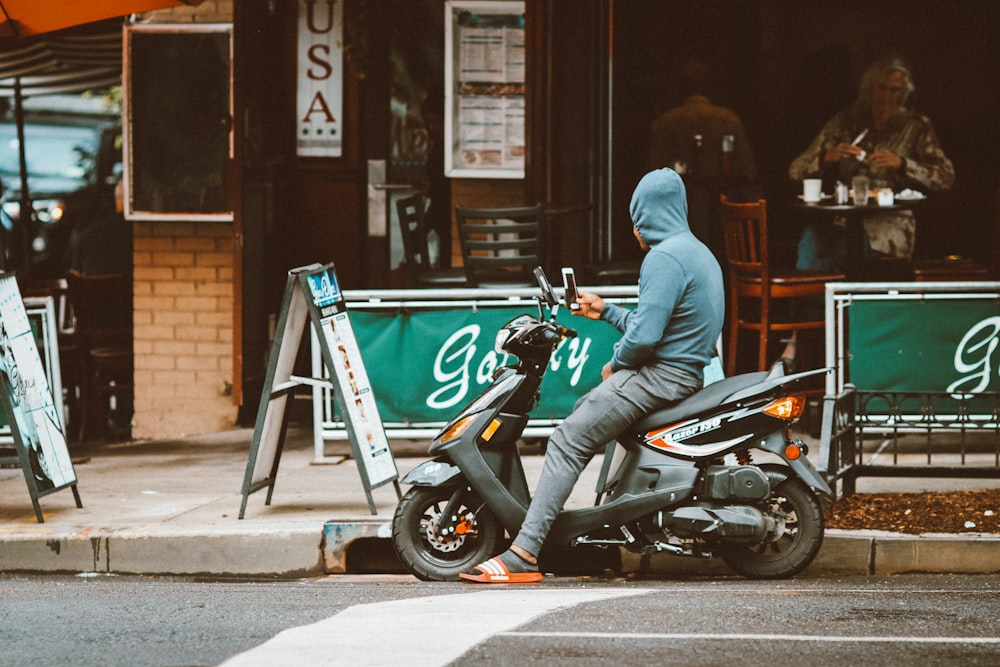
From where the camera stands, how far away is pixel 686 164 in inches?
424

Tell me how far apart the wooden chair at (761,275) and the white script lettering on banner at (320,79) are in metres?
3.44

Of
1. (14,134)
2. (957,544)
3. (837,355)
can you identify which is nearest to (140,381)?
(837,355)

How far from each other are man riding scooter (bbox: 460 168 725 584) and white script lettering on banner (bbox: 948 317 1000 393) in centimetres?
251

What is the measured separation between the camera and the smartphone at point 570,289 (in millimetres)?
6281

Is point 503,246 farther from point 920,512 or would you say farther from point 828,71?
point 828,71

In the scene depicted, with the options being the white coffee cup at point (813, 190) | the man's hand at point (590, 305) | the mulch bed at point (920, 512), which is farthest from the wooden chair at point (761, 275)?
the man's hand at point (590, 305)

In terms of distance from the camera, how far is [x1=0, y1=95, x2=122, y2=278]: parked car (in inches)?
597

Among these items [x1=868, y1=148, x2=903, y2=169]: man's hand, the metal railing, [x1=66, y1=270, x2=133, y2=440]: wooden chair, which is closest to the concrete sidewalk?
the metal railing

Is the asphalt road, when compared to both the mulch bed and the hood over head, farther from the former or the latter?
the hood over head

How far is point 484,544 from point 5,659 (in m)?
2.23

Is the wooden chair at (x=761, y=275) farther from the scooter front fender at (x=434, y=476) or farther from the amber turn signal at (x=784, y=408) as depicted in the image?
the scooter front fender at (x=434, y=476)

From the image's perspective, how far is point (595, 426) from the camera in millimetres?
6266

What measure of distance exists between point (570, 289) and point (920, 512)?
7.37ft

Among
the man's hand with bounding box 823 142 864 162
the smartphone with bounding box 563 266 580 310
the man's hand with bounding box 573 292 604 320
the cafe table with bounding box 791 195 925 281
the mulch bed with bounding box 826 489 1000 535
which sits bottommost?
the mulch bed with bounding box 826 489 1000 535
